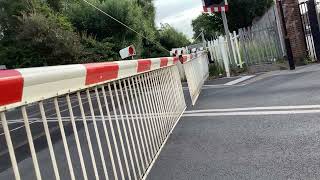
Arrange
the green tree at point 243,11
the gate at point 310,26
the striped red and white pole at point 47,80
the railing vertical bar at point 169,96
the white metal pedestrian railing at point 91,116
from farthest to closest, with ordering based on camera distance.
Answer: the green tree at point 243,11 < the gate at point 310,26 < the railing vertical bar at point 169,96 < the white metal pedestrian railing at point 91,116 < the striped red and white pole at point 47,80

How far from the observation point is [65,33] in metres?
29.8

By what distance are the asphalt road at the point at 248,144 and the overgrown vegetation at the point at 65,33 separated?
21526 mm

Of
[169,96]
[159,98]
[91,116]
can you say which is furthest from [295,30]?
[91,116]

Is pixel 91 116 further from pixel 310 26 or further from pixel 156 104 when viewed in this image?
pixel 310 26

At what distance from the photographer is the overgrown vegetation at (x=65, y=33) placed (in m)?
29.9

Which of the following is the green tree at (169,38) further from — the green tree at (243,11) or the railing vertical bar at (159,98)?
the railing vertical bar at (159,98)

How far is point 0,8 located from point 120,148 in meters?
39.5

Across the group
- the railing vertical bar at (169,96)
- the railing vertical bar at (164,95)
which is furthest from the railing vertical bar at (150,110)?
the railing vertical bar at (169,96)

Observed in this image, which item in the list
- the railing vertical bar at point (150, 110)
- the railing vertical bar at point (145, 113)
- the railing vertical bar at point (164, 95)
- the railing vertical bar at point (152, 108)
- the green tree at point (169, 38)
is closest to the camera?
the railing vertical bar at point (145, 113)

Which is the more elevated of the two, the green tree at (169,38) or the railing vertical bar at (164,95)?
the green tree at (169,38)

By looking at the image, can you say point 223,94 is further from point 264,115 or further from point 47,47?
Result: point 47,47

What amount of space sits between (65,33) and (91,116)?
26.7m

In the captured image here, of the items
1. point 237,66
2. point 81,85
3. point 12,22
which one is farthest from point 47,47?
point 81,85

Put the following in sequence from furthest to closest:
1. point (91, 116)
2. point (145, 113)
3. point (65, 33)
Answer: point (65, 33), point (145, 113), point (91, 116)
